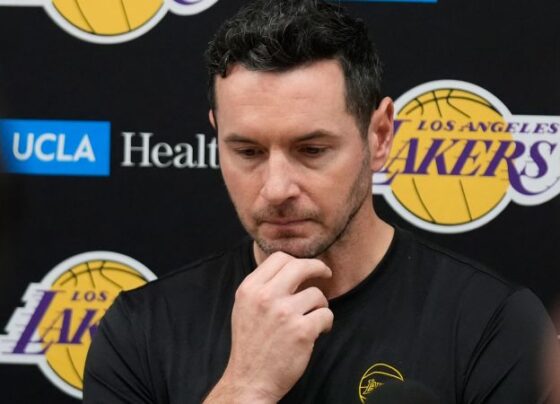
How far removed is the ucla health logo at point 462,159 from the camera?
1.86m

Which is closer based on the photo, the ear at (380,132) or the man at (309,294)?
the man at (309,294)

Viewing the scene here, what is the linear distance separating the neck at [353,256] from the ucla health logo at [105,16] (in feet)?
2.02

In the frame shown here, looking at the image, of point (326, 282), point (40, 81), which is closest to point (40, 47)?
point (40, 81)

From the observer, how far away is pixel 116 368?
57.2 inches

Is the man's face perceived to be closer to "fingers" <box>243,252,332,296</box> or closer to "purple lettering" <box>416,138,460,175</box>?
"fingers" <box>243,252,332,296</box>

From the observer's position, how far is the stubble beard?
1.41 metres

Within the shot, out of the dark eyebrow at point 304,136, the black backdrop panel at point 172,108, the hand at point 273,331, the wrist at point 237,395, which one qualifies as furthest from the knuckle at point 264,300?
Answer: the black backdrop panel at point 172,108

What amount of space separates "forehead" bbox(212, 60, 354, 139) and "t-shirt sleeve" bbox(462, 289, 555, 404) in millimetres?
385

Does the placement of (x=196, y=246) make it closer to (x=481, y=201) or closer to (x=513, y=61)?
(x=481, y=201)

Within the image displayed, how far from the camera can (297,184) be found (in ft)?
4.60

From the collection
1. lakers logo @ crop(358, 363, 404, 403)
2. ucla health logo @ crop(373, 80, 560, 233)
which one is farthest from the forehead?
ucla health logo @ crop(373, 80, 560, 233)

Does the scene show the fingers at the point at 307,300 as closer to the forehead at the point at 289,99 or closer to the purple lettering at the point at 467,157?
the forehead at the point at 289,99

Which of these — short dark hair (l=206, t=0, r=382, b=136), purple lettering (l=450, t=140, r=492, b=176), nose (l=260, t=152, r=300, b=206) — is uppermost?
short dark hair (l=206, t=0, r=382, b=136)

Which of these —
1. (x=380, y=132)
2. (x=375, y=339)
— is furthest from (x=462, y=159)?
(x=375, y=339)
